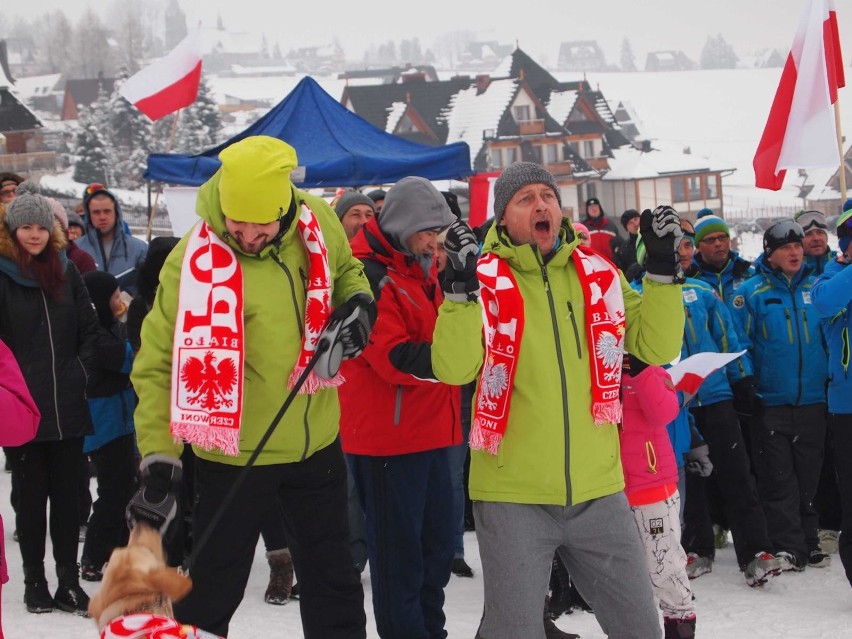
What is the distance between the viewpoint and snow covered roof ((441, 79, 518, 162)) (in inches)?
1177

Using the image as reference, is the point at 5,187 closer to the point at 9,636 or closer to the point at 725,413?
the point at 9,636

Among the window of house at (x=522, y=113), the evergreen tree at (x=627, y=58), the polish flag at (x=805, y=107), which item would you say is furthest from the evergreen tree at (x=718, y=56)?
the polish flag at (x=805, y=107)

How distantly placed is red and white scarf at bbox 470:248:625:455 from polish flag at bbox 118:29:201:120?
8.05m

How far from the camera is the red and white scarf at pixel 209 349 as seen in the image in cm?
325

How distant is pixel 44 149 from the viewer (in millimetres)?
29125

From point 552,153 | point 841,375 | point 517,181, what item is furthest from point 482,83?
point 517,181

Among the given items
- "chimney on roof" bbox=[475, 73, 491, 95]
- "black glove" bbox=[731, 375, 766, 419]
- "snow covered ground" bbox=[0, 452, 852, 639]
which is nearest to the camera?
"snow covered ground" bbox=[0, 452, 852, 639]

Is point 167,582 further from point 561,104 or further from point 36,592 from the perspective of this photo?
point 561,104

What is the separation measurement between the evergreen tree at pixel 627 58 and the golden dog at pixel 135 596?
62.5 metres

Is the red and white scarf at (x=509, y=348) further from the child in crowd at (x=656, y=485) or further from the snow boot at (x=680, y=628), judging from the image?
the snow boot at (x=680, y=628)

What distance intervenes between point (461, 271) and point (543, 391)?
477 millimetres

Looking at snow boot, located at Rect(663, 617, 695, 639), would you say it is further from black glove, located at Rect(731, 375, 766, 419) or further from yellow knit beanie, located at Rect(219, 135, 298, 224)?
yellow knit beanie, located at Rect(219, 135, 298, 224)

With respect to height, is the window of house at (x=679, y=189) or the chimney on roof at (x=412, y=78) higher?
the chimney on roof at (x=412, y=78)

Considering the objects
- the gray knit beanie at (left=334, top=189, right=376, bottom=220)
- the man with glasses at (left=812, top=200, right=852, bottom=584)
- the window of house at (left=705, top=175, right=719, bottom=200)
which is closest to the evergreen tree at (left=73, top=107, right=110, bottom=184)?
the window of house at (left=705, top=175, right=719, bottom=200)
